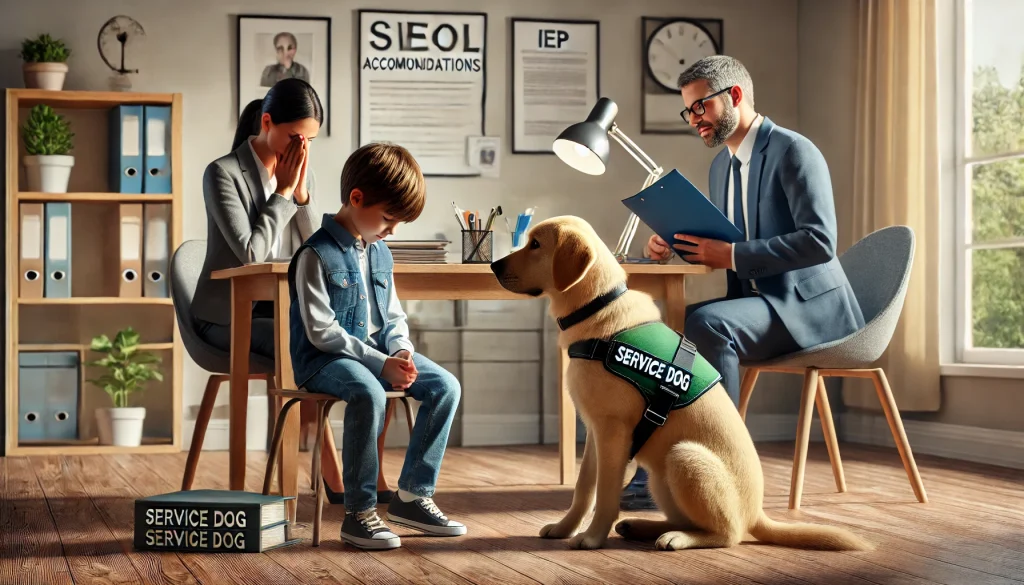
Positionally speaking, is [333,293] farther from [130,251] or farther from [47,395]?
[47,395]

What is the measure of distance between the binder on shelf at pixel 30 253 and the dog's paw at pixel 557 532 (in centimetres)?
293

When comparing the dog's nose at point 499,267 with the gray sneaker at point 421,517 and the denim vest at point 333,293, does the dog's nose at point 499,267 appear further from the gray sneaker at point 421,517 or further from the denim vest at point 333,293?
the gray sneaker at point 421,517

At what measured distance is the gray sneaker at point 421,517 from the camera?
2545mm

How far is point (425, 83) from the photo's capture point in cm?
503

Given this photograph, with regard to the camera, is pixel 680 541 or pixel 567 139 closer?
pixel 680 541

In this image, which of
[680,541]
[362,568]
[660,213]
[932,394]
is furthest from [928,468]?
[362,568]

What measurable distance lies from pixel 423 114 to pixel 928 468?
2522 mm

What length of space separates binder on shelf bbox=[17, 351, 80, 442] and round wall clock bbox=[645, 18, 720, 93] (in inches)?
111

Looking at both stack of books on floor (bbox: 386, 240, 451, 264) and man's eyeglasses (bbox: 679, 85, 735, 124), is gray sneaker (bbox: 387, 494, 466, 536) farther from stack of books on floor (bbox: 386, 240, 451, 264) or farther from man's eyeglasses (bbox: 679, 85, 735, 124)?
man's eyeglasses (bbox: 679, 85, 735, 124)

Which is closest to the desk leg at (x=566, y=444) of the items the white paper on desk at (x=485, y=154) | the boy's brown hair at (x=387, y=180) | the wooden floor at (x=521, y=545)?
the wooden floor at (x=521, y=545)

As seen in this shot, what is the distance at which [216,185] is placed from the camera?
3.10 m

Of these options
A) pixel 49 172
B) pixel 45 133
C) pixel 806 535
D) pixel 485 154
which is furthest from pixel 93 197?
pixel 806 535

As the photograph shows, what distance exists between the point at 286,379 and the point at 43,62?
8.37ft

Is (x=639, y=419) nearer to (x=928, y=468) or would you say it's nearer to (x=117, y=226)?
(x=928, y=468)
